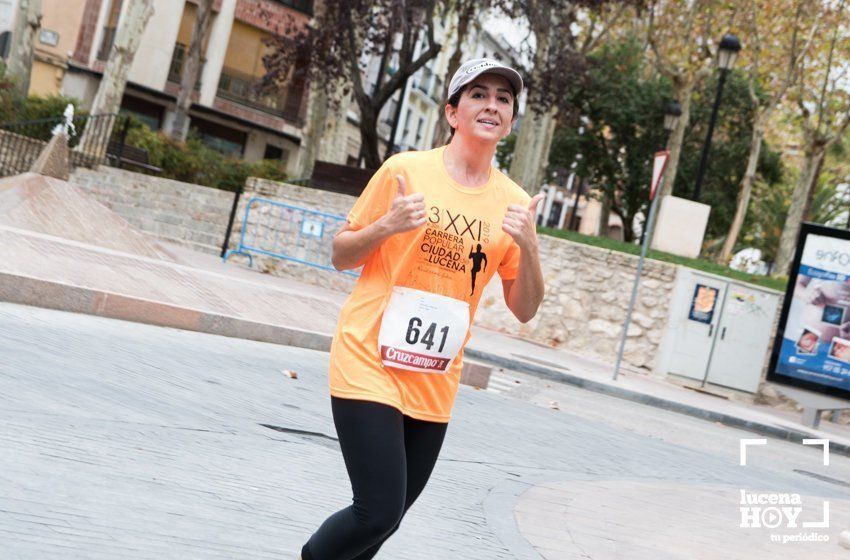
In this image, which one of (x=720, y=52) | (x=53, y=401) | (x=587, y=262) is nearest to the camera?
(x=53, y=401)

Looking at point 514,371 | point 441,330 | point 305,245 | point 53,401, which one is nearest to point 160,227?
point 305,245

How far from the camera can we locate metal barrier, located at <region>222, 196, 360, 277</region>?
75.6 feet

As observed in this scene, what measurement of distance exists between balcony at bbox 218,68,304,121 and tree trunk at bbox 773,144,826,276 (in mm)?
18669

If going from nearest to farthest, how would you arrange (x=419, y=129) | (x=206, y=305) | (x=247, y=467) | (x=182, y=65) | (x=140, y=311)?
(x=247, y=467) → (x=140, y=311) → (x=206, y=305) → (x=182, y=65) → (x=419, y=129)

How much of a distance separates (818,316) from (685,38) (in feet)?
→ 61.7

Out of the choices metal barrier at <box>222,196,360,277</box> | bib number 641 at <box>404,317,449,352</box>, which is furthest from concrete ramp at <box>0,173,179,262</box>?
bib number 641 at <box>404,317,449,352</box>

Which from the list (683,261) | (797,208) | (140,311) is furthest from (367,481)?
(797,208)

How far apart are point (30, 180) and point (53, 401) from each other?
32.3 feet

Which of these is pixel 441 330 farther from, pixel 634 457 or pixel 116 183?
pixel 116 183

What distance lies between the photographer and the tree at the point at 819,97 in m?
34.3

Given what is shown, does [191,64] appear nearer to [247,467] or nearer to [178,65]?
[178,65]

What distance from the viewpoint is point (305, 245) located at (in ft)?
76.1

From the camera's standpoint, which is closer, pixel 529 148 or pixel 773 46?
pixel 529 148

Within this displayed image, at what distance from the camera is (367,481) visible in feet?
11.8
